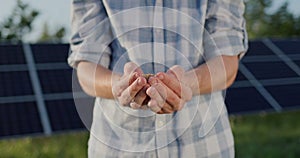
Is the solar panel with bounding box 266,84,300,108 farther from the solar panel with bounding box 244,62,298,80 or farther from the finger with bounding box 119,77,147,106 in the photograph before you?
the finger with bounding box 119,77,147,106

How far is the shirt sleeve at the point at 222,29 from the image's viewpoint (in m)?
1.14

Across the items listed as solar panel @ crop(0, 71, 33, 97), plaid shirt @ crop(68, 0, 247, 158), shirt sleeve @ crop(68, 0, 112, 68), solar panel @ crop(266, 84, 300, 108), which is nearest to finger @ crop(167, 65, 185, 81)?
plaid shirt @ crop(68, 0, 247, 158)

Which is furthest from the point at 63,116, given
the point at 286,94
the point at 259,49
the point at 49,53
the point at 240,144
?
the point at 259,49

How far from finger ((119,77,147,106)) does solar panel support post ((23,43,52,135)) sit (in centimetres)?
347

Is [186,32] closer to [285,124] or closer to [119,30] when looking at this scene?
[119,30]

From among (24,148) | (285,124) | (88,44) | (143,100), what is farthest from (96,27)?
(285,124)

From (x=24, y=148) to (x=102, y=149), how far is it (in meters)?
3.07

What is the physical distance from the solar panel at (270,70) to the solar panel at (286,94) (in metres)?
0.14

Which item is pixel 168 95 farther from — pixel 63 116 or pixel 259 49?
pixel 259 49

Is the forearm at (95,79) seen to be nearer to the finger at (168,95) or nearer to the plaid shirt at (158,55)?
the plaid shirt at (158,55)

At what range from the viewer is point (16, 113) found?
447 cm

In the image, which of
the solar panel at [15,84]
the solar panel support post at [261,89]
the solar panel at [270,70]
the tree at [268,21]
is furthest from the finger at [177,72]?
the tree at [268,21]

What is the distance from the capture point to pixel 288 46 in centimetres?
677

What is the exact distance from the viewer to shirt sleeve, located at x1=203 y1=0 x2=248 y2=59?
114cm
